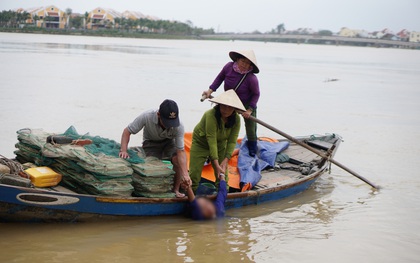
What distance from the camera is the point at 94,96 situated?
53.8 ft

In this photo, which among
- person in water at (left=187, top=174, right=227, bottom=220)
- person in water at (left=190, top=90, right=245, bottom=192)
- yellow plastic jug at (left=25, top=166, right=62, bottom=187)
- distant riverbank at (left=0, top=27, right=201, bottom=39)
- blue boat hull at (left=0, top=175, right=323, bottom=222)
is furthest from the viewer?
A: distant riverbank at (left=0, top=27, right=201, bottom=39)

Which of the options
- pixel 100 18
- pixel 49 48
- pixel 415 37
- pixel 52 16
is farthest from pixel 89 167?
pixel 415 37

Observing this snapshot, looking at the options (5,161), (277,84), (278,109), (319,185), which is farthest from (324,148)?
(277,84)

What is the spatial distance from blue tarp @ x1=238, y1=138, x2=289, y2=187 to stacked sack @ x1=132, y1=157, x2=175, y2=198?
1.25m

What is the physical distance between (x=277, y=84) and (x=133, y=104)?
33.8 feet

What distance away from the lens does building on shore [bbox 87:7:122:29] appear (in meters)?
96.7

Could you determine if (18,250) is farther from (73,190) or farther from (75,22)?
(75,22)

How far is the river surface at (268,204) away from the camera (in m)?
5.29

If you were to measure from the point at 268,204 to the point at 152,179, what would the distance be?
2.00m

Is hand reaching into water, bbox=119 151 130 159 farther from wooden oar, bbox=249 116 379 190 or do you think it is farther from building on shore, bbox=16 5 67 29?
building on shore, bbox=16 5 67 29

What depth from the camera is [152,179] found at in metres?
5.54

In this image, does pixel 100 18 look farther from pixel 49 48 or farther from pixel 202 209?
pixel 202 209

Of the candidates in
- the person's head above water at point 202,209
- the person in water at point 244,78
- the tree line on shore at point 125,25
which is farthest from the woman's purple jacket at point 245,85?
the tree line on shore at point 125,25

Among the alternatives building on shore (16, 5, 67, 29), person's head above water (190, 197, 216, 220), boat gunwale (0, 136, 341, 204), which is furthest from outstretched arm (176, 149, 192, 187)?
building on shore (16, 5, 67, 29)
